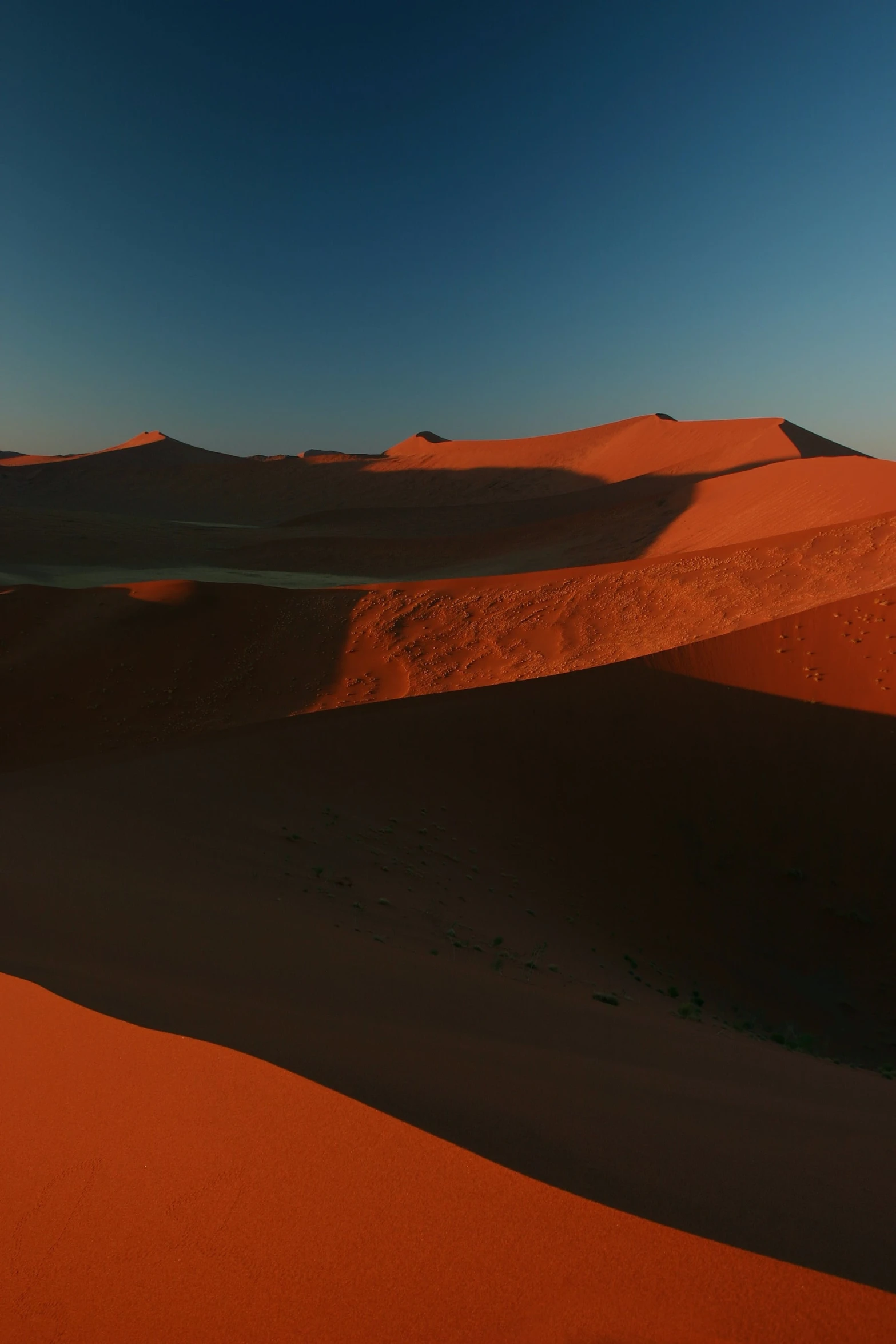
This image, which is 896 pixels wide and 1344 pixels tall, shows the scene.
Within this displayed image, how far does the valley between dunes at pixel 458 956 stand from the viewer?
1571 mm

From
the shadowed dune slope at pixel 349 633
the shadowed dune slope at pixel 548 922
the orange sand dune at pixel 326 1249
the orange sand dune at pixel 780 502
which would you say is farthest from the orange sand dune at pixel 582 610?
the orange sand dune at pixel 326 1249

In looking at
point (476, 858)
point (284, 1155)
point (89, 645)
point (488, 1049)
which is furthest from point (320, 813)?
point (89, 645)

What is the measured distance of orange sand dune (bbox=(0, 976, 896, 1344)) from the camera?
1.44 metres

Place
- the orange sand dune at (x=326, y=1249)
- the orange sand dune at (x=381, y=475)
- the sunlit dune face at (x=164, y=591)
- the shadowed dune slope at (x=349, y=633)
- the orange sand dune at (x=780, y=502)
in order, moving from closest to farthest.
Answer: the orange sand dune at (x=326, y=1249) < the shadowed dune slope at (x=349, y=633) < the sunlit dune face at (x=164, y=591) < the orange sand dune at (x=780, y=502) < the orange sand dune at (x=381, y=475)

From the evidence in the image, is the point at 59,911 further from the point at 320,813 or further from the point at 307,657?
the point at 307,657

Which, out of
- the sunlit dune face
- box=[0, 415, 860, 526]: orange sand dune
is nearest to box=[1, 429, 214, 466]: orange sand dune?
box=[0, 415, 860, 526]: orange sand dune

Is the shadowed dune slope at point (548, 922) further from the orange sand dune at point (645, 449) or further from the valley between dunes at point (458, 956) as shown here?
the orange sand dune at point (645, 449)

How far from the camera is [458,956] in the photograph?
4.79 m

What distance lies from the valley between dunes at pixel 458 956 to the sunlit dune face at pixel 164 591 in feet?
0.31

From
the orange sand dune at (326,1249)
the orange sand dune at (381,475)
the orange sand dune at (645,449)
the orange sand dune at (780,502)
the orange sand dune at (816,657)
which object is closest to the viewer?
the orange sand dune at (326,1249)

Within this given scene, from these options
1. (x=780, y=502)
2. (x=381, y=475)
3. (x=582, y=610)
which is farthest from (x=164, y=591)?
(x=381, y=475)

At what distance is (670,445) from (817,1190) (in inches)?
2157

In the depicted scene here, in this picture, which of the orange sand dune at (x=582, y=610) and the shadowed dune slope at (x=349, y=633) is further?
the orange sand dune at (x=582, y=610)

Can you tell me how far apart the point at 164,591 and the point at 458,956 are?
14.1 meters
